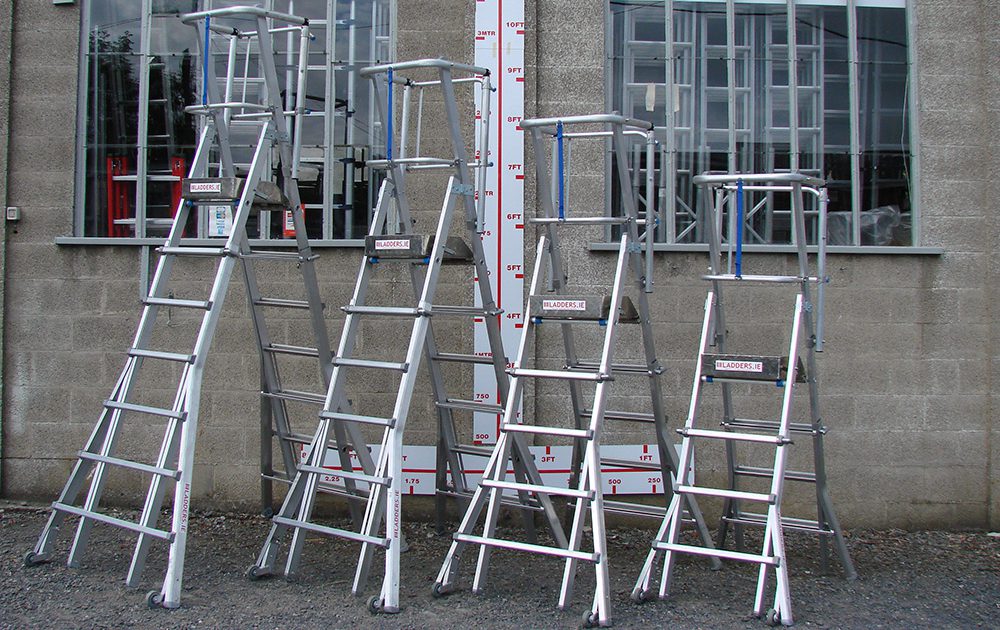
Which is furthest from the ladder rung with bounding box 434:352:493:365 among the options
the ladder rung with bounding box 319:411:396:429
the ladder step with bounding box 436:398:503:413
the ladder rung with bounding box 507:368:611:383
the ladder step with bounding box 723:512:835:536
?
the ladder step with bounding box 723:512:835:536

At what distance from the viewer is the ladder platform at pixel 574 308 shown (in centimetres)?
457

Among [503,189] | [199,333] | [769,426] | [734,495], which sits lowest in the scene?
[734,495]

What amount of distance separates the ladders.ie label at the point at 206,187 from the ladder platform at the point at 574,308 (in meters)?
1.66

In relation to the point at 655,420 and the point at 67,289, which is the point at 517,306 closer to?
the point at 655,420

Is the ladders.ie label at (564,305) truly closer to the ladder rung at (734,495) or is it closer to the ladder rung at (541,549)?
the ladder rung at (734,495)

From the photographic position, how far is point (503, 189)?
19.4 feet

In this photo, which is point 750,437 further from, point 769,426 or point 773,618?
point 773,618

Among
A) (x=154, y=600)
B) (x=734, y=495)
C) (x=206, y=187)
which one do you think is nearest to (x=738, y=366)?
(x=734, y=495)

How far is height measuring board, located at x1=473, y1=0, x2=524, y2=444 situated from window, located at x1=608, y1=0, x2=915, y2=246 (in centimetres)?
68

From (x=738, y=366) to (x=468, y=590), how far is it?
67.5 inches

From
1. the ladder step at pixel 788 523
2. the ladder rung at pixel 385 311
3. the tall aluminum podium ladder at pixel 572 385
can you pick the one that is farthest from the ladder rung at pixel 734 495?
the ladder rung at pixel 385 311

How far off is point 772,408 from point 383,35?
3407 mm

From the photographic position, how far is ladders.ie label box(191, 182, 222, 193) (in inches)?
190

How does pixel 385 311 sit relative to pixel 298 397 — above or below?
above
